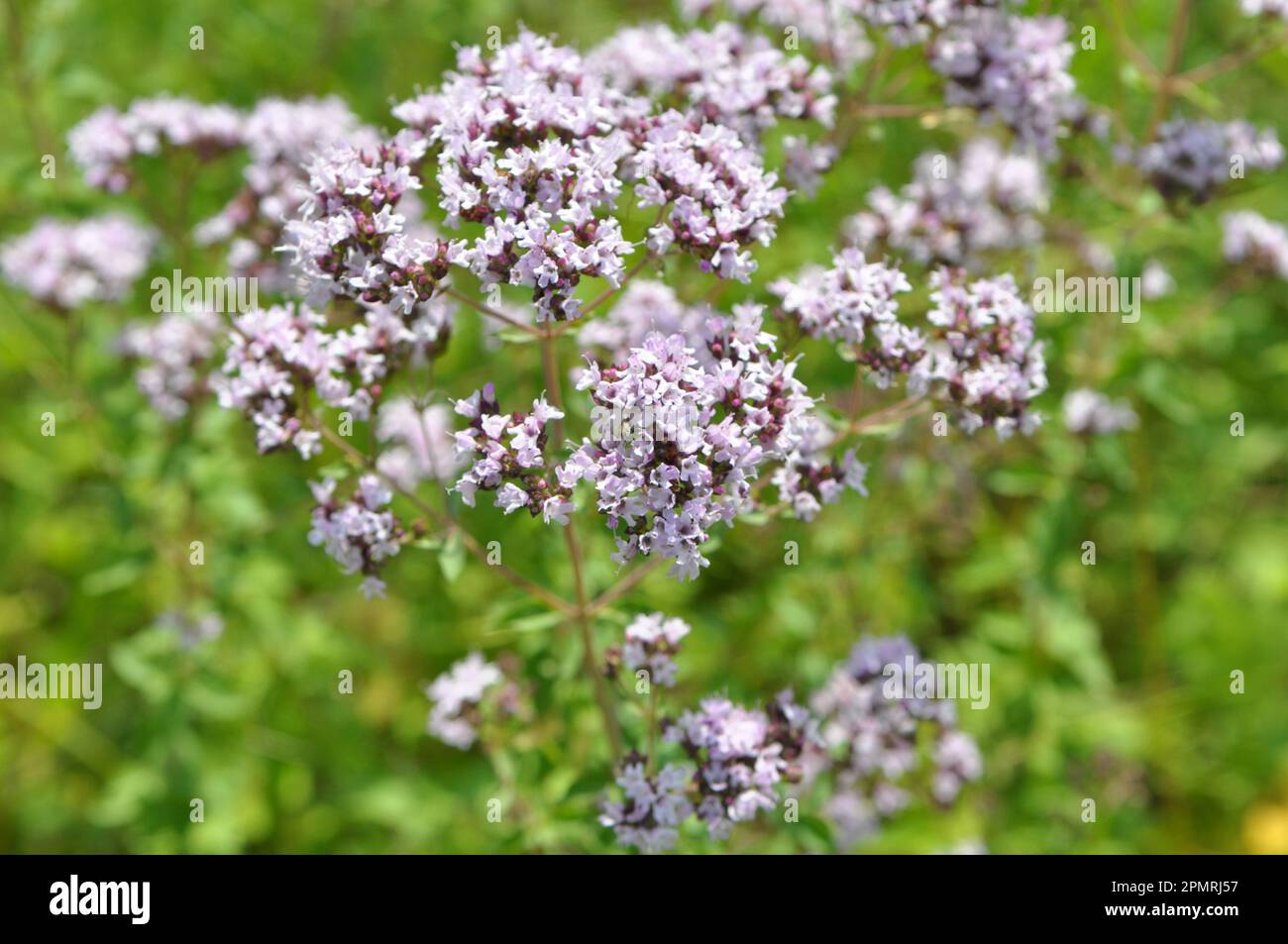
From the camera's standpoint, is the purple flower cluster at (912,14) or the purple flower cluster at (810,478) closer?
the purple flower cluster at (810,478)

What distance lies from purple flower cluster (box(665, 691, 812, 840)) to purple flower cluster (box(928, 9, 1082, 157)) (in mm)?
3146

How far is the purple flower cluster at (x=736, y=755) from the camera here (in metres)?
4.25

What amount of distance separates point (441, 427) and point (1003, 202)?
3.55m

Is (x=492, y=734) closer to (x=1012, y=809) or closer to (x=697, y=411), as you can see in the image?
(x=697, y=411)

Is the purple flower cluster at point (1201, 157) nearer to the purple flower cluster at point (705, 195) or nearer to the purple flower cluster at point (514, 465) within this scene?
the purple flower cluster at point (705, 195)

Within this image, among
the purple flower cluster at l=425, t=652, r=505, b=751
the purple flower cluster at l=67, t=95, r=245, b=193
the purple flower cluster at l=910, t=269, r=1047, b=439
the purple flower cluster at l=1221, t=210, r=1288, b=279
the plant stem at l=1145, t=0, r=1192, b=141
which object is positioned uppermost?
the plant stem at l=1145, t=0, r=1192, b=141

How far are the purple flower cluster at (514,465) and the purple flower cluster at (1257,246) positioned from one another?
16.4 feet

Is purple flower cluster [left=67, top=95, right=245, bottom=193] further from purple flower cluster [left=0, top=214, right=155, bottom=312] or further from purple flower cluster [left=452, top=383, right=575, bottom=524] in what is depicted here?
purple flower cluster [left=452, top=383, right=575, bottom=524]

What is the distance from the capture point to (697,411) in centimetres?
377

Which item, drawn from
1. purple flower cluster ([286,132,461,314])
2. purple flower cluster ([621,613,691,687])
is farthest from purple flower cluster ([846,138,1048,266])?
purple flower cluster ([286,132,461,314])

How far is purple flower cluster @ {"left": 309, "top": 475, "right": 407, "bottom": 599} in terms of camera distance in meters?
4.33

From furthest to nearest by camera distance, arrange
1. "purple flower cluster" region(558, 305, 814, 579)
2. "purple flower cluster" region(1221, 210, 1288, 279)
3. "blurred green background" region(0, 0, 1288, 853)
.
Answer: "purple flower cluster" region(1221, 210, 1288, 279) < "blurred green background" region(0, 0, 1288, 853) < "purple flower cluster" region(558, 305, 814, 579)

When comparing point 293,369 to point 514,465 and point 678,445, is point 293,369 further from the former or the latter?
point 678,445

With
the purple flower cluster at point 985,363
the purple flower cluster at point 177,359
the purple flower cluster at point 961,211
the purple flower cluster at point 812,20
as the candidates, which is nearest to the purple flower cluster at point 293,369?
the purple flower cluster at point 177,359
